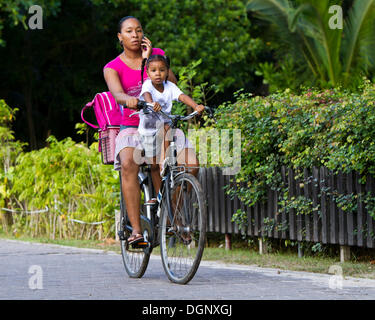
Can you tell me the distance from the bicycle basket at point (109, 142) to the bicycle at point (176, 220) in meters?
0.69

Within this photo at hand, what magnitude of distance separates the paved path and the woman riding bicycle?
0.68m

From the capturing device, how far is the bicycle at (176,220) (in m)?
6.50

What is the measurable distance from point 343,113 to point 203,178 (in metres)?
3.21

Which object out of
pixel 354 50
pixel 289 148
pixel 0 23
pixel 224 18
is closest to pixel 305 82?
pixel 354 50

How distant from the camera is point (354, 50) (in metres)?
20.5

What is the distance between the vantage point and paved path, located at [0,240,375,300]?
19.9ft

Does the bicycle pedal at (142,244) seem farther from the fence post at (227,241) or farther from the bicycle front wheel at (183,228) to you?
the fence post at (227,241)

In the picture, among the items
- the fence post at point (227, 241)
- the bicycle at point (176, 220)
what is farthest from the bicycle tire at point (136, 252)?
the fence post at point (227, 241)

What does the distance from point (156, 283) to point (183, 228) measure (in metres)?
0.63

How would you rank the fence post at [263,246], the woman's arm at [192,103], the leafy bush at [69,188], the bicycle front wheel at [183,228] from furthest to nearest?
the leafy bush at [69,188], the fence post at [263,246], the woman's arm at [192,103], the bicycle front wheel at [183,228]

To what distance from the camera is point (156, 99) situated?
711 cm

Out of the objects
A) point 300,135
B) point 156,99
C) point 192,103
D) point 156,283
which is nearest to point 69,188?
point 300,135

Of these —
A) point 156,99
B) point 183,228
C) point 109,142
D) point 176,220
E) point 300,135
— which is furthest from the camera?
point 300,135

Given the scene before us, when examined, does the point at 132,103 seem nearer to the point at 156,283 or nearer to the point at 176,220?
the point at 176,220
